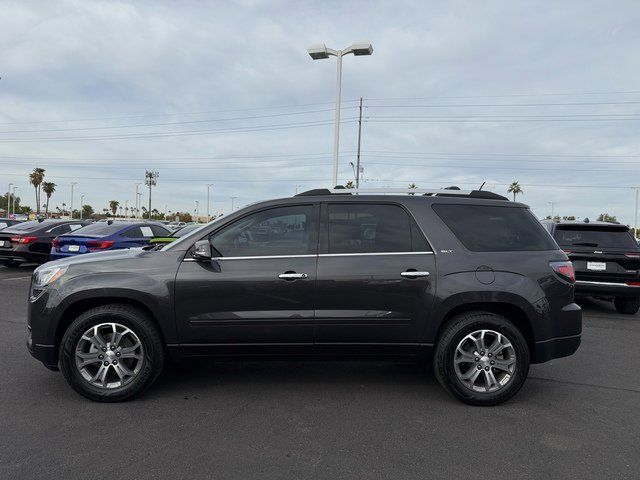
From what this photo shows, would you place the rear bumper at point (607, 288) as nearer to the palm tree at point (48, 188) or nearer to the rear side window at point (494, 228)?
the rear side window at point (494, 228)

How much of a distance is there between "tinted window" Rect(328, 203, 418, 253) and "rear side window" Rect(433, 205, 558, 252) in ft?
1.24

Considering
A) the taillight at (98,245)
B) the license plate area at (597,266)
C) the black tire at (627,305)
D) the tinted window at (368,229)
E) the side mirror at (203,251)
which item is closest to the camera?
the side mirror at (203,251)

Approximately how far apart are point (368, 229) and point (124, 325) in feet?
7.23

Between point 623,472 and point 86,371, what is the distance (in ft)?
13.1

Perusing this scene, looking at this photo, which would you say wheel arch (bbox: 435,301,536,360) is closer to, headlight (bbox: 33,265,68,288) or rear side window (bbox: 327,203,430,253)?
rear side window (bbox: 327,203,430,253)

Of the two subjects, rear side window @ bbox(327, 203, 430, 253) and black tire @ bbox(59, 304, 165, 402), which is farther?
rear side window @ bbox(327, 203, 430, 253)

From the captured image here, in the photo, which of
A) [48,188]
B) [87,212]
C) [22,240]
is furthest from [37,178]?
[22,240]

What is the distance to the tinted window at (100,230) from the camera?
11844 mm

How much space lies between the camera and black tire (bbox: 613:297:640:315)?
28.6ft

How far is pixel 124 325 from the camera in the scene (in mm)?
4000

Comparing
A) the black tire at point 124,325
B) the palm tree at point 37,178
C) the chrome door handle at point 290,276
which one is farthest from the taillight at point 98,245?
the palm tree at point 37,178

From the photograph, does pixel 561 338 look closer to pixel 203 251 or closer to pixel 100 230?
pixel 203 251

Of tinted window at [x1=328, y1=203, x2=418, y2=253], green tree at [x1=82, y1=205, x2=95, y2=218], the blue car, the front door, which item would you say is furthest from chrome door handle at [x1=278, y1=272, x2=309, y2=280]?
green tree at [x1=82, y1=205, x2=95, y2=218]

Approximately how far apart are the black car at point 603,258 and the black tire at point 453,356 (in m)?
5.09
